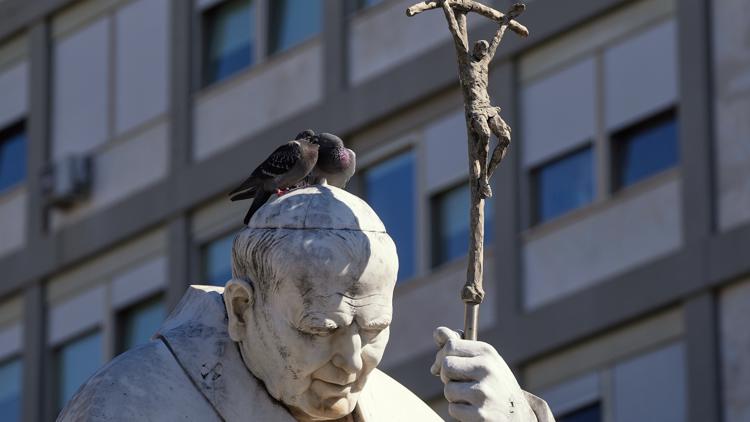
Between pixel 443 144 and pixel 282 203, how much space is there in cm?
2233

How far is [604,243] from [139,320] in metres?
6.52

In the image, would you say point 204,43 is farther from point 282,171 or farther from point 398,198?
point 282,171

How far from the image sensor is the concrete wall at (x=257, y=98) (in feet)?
125

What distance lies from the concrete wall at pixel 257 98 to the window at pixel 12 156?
2.99m

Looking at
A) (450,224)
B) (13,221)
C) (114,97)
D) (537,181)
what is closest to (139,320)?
(114,97)

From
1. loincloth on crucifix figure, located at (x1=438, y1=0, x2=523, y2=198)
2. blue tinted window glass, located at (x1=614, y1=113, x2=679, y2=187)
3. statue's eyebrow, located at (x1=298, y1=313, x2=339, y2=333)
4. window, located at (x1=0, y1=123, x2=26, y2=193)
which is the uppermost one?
window, located at (x1=0, y1=123, x2=26, y2=193)

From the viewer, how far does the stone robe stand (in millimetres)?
13703

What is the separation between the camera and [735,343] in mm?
33156

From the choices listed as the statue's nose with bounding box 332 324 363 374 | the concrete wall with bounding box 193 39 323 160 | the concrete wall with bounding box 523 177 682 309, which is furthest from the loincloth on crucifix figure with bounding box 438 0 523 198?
the concrete wall with bounding box 193 39 323 160

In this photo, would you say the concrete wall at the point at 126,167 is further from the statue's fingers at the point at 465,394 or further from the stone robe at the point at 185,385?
the statue's fingers at the point at 465,394

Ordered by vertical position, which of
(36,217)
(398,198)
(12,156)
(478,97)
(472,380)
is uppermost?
(12,156)

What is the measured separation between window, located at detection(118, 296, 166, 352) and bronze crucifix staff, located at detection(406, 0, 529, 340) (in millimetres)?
25224

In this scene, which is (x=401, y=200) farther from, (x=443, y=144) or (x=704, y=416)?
(x=704, y=416)

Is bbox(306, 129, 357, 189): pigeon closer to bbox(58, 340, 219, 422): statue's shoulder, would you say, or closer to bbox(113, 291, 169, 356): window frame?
bbox(58, 340, 219, 422): statue's shoulder
